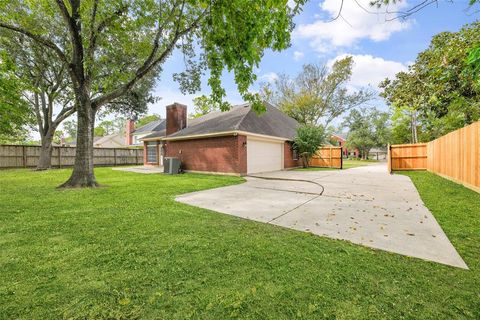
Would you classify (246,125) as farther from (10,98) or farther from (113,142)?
(113,142)

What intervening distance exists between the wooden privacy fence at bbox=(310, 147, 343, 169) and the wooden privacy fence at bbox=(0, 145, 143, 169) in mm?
18365

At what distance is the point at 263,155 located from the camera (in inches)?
540

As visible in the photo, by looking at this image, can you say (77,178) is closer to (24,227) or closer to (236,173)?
(24,227)

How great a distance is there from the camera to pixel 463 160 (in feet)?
22.1

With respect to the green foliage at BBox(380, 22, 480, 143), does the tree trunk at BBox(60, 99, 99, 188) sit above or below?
below

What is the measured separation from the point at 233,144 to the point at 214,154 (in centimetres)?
156

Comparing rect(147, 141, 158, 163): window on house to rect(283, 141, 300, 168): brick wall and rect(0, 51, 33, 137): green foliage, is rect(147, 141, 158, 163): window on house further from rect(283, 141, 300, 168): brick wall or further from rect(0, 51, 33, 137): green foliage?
rect(283, 141, 300, 168): brick wall

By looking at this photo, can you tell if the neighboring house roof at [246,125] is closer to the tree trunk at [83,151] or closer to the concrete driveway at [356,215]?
the tree trunk at [83,151]

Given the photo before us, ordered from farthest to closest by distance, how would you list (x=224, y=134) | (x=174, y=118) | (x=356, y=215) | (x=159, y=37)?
(x=174, y=118), (x=224, y=134), (x=159, y=37), (x=356, y=215)

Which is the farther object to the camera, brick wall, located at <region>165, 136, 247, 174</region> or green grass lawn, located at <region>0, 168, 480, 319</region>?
brick wall, located at <region>165, 136, 247, 174</region>

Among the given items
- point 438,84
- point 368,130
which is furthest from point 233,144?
point 368,130

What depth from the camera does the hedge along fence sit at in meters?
5.93

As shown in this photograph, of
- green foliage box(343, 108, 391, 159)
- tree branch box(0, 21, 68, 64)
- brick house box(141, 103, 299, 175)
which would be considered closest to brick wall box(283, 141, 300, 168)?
brick house box(141, 103, 299, 175)

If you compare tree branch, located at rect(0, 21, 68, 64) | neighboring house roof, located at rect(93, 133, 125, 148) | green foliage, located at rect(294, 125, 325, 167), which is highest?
tree branch, located at rect(0, 21, 68, 64)
